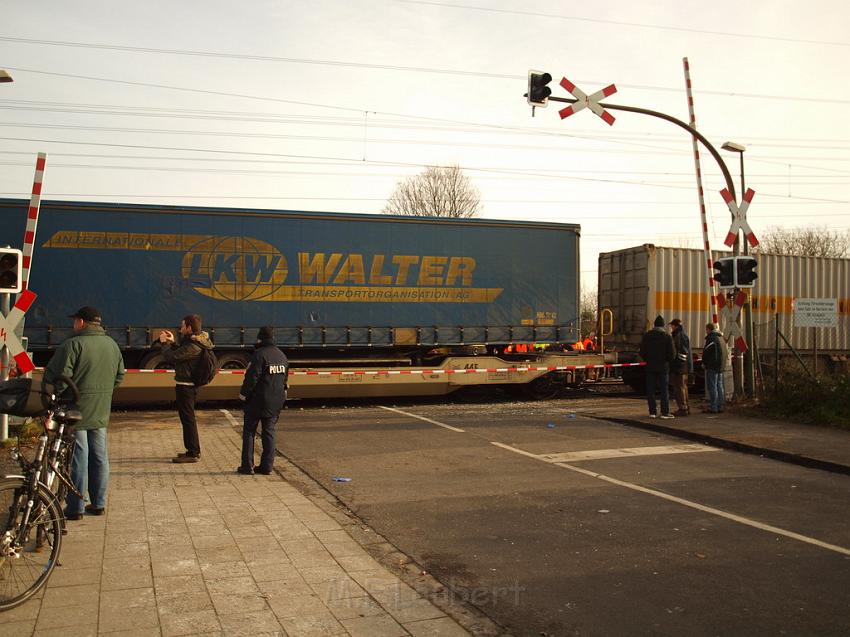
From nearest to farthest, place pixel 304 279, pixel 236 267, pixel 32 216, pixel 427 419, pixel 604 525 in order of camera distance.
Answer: pixel 604 525 → pixel 32 216 → pixel 427 419 → pixel 236 267 → pixel 304 279

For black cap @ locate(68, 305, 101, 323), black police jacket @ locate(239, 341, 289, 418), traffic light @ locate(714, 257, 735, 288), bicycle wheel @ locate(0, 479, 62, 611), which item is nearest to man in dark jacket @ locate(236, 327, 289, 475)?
black police jacket @ locate(239, 341, 289, 418)

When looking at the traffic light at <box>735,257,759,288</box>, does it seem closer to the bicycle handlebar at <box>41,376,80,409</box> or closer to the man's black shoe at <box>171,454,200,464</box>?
the man's black shoe at <box>171,454,200,464</box>

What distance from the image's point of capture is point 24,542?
4328 mm

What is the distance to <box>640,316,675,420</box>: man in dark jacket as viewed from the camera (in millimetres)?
13078

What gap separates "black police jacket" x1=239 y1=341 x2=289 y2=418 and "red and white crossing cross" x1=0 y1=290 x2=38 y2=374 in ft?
7.96

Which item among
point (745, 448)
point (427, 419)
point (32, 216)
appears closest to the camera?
point (32, 216)

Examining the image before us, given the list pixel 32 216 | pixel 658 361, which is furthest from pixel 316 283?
pixel 658 361

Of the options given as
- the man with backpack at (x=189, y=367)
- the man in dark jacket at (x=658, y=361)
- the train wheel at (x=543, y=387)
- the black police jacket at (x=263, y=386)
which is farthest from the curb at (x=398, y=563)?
the train wheel at (x=543, y=387)

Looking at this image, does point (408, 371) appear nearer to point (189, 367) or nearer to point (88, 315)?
point (189, 367)

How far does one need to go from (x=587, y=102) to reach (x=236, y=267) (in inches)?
297

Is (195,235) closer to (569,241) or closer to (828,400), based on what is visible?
(569,241)

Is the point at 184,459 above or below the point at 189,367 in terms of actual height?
below

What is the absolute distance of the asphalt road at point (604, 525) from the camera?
14.6ft

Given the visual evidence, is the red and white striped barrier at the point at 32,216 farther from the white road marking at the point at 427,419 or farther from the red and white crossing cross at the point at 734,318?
the red and white crossing cross at the point at 734,318
